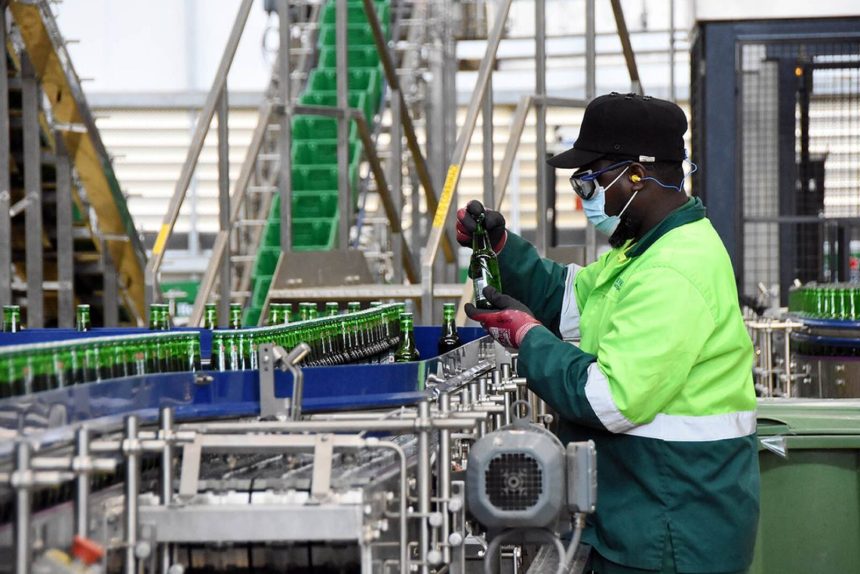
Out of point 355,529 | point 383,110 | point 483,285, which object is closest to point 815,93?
point 383,110

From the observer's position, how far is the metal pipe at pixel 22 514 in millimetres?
2088

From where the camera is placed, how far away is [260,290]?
10195mm

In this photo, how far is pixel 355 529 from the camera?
2373 millimetres

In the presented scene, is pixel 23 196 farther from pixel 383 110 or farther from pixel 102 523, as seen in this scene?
pixel 102 523

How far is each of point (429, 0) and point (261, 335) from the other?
34.1 feet

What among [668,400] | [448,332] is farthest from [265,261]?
[668,400]

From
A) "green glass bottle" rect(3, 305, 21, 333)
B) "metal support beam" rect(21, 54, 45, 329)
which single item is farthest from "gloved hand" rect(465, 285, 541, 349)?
"metal support beam" rect(21, 54, 45, 329)

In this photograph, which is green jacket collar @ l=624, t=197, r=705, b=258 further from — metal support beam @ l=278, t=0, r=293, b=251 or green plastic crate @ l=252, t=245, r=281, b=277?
green plastic crate @ l=252, t=245, r=281, b=277

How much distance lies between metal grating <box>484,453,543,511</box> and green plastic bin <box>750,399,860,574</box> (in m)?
1.60

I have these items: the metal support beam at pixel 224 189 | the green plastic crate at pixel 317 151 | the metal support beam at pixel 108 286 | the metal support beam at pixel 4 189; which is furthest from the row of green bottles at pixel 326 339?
the green plastic crate at pixel 317 151

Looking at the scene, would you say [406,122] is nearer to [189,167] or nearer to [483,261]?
[189,167]

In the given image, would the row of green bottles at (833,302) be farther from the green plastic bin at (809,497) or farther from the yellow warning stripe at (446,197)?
the green plastic bin at (809,497)

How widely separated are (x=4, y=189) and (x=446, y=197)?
2.66m

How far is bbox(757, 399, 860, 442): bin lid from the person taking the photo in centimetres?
420
